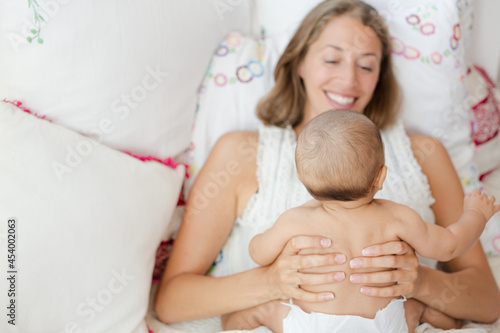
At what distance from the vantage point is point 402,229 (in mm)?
1187

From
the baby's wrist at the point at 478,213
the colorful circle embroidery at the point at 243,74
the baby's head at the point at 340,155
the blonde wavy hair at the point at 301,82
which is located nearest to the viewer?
the baby's head at the point at 340,155

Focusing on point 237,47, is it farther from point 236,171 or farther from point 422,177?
point 422,177

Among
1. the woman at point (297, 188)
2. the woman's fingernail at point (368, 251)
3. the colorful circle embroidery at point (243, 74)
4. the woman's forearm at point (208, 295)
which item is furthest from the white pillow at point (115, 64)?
the woman's fingernail at point (368, 251)

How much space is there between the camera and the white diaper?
1.21 metres

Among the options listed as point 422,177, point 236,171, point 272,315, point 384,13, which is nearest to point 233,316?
point 272,315

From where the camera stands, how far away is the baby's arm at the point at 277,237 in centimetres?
124

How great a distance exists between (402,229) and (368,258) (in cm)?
11

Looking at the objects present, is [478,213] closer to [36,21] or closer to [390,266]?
[390,266]

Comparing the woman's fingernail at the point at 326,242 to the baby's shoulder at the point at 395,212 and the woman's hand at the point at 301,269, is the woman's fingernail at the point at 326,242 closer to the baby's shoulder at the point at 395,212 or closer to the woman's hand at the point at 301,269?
the woman's hand at the point at 301,269

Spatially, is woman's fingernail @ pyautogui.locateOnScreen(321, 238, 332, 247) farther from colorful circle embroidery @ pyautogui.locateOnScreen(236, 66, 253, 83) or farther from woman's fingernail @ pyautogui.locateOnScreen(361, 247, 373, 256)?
colorful circle embroidery @ pyautogui.locateOnScreen(236, 66, 253, 83)

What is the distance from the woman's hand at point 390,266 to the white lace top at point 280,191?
315 mm

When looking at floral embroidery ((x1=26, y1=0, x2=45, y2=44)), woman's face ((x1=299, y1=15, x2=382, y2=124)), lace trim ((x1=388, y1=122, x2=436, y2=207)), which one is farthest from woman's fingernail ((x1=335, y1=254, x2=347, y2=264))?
floral embroidery ((x1=26, y1=0, x2=45, y2=44))

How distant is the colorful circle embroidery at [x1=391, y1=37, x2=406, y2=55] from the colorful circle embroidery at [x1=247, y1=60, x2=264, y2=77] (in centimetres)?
54

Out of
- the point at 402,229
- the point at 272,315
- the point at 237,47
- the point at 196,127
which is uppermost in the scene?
the point at 237,47
